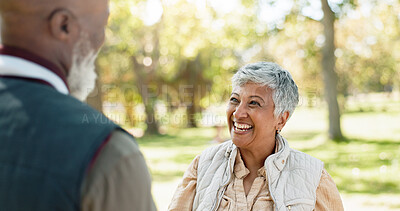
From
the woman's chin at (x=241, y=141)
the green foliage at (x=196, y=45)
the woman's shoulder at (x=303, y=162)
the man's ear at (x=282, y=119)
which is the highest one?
the green foliage at (x=196, y=45)

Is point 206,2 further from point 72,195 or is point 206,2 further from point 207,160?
point 72,195

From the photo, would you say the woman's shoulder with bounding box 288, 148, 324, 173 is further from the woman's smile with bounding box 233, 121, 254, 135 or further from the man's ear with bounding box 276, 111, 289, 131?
the woman's smile with bounding box 233, 121, 254, 135

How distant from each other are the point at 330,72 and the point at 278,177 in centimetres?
1105

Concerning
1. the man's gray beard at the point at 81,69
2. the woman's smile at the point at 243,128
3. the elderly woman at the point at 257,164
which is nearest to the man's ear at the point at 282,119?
the elderly woman at the point at 257,164

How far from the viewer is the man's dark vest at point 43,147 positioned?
88 centimetres

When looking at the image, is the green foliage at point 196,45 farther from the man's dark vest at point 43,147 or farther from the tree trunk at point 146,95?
the man's dark vest at point 43,147

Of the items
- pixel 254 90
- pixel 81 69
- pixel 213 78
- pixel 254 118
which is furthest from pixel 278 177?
pixel 213 78

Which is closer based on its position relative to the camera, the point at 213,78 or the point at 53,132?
the point at 53,132

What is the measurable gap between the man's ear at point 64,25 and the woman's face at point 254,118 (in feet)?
5.64

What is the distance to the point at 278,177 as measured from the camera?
2.43 meters

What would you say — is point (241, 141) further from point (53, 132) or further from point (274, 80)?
point (53, 132)

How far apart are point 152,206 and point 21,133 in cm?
38

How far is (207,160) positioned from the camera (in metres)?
2.69

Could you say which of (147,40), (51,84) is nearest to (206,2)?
(147,40)
